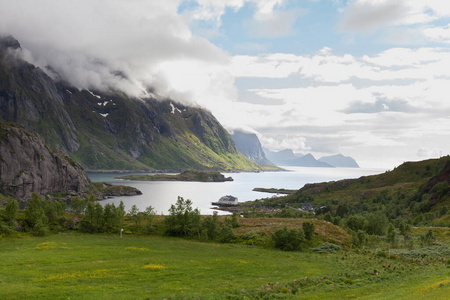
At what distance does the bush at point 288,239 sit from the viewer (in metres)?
68.4

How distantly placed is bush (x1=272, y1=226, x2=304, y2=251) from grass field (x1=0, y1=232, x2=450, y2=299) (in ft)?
14.4

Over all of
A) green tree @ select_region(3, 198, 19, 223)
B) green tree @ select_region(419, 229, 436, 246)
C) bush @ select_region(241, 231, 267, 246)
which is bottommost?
bush @ select_region(241, 231, 267, 246)

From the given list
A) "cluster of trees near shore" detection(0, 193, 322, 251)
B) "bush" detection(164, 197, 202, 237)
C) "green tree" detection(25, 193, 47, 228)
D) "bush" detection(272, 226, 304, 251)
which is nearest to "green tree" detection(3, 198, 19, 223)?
"cluster of trees near shore" detection(0, 193, 322, 251)

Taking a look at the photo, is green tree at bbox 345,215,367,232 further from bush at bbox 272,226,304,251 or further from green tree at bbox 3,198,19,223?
green tree at bbox 3,198,19,223

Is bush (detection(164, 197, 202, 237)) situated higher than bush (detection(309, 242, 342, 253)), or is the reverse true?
bush (detection(164, 197, 202, 237))

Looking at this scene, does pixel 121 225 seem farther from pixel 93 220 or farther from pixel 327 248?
pixel 327 248

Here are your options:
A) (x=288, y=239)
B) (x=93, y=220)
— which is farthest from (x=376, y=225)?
(x=93, y=220)

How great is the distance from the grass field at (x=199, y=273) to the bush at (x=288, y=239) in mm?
4394

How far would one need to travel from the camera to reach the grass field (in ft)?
108

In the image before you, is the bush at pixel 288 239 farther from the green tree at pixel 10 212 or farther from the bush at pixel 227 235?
the green tree at pixel 10 212

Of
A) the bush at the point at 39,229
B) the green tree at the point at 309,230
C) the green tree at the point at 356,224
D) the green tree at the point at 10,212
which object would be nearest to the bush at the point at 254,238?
A: the green tree at the point at 309,230

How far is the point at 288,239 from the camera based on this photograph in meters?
69.1

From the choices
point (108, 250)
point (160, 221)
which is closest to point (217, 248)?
point (108, 250)

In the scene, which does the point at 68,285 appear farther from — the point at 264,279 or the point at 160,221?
the point at 160,221
